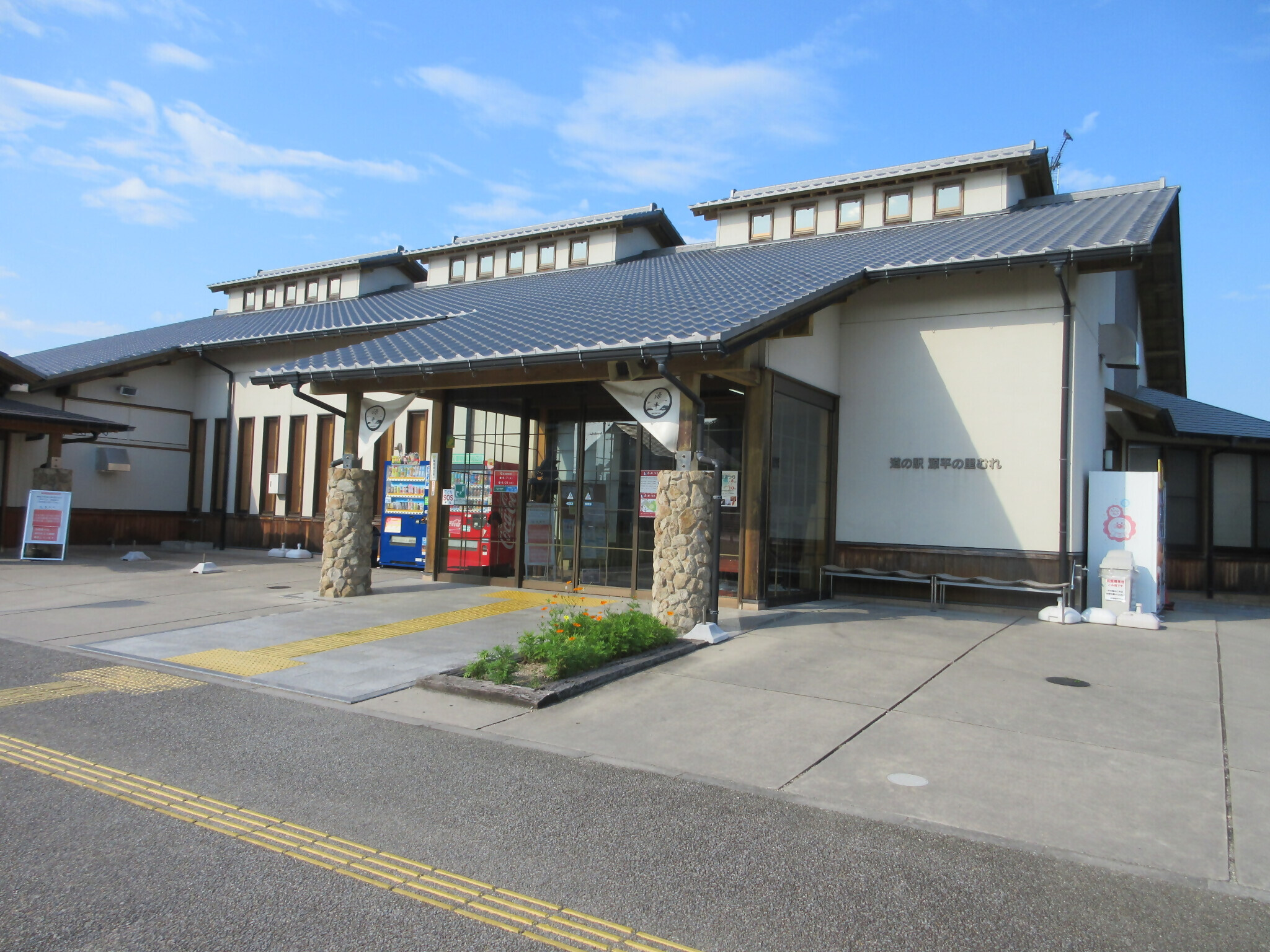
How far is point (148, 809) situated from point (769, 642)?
6.14m

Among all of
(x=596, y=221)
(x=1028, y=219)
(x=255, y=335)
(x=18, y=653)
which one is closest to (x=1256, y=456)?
(x=1028, y=219)

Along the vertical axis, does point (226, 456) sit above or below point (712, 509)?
above

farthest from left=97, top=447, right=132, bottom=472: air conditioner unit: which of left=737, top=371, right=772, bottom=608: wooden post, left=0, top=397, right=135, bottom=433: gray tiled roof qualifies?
left=737, top=371, right=772, bottom=608: wooden post

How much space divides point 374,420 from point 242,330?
10707 mm

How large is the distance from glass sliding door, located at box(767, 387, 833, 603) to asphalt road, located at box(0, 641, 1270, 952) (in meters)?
6.52

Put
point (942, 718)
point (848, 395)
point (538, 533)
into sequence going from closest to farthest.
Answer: point (942, 718)
point (848, 395)
point (538, 533)

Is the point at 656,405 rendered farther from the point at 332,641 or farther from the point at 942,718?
the point at 942,718

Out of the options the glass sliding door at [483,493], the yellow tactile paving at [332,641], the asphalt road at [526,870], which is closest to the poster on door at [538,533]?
the glass sliding door at [483,493]

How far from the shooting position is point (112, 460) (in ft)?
63.6

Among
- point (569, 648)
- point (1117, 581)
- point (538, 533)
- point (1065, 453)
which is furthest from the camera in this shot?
point (538, 533)

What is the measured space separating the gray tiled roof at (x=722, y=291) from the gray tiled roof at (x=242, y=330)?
8.35 ft

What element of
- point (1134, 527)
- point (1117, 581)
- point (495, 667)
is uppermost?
point (1134, 527)

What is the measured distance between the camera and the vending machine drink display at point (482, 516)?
44.1 ft

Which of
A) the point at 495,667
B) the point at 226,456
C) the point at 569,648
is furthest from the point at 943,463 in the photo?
the point at 226,456
